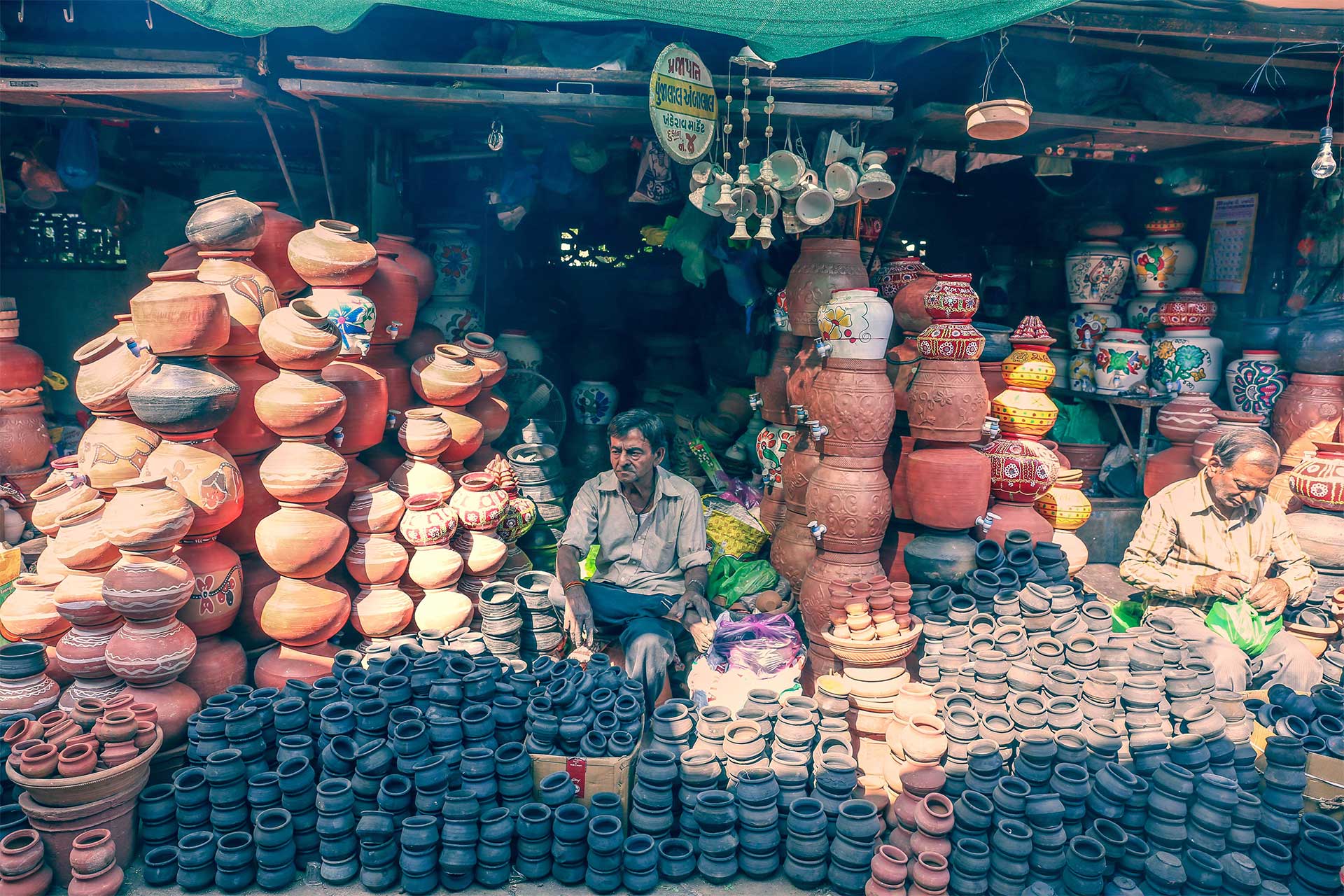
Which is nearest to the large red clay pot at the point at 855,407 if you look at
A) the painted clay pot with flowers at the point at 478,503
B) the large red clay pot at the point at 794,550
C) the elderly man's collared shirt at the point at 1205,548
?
the large red clay pot at the point at 794,550

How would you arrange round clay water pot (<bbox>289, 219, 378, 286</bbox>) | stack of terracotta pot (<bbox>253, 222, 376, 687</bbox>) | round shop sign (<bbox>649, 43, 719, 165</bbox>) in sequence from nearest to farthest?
1. stack of terracotta pot (<bbox>253, 222, 376, 687</bbox>)
2. round shop sign (<bbox>649, 43, 719, 165</bbox>)
3. round clay water pot (<bbox>289, 219, 378, 286</bbox>)

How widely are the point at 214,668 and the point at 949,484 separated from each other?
353 cm

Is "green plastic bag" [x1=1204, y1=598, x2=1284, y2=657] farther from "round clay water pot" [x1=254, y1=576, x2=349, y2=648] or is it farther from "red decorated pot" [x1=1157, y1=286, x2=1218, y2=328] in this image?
"round clay water pot" [x1=254, y1=576, x2=349, y2=648]

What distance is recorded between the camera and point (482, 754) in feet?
10.5

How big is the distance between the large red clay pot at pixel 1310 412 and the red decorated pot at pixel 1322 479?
0.22 meters

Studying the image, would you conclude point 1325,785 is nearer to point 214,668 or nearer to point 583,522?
point 583,522

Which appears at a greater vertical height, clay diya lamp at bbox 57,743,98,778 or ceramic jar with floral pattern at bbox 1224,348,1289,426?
ceramic jar with floral pattern at bbox 1224,348,1289,426

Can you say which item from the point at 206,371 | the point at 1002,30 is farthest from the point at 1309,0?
the point at 206,371

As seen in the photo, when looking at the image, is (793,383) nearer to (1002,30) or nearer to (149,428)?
(1002,30)

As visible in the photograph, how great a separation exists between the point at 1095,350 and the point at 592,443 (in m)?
3.78

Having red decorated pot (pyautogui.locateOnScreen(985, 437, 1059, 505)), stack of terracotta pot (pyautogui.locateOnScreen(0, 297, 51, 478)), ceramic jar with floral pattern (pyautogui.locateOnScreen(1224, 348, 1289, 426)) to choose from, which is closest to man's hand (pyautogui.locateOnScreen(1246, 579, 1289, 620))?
red decorated pot (pyautogui.locateOnScreen(985, 437, 1059, 505))

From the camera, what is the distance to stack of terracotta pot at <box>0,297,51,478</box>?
5.15 m

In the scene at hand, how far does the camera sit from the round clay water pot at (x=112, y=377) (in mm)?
3693

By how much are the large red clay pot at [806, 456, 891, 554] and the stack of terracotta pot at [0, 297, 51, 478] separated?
15.2ft
